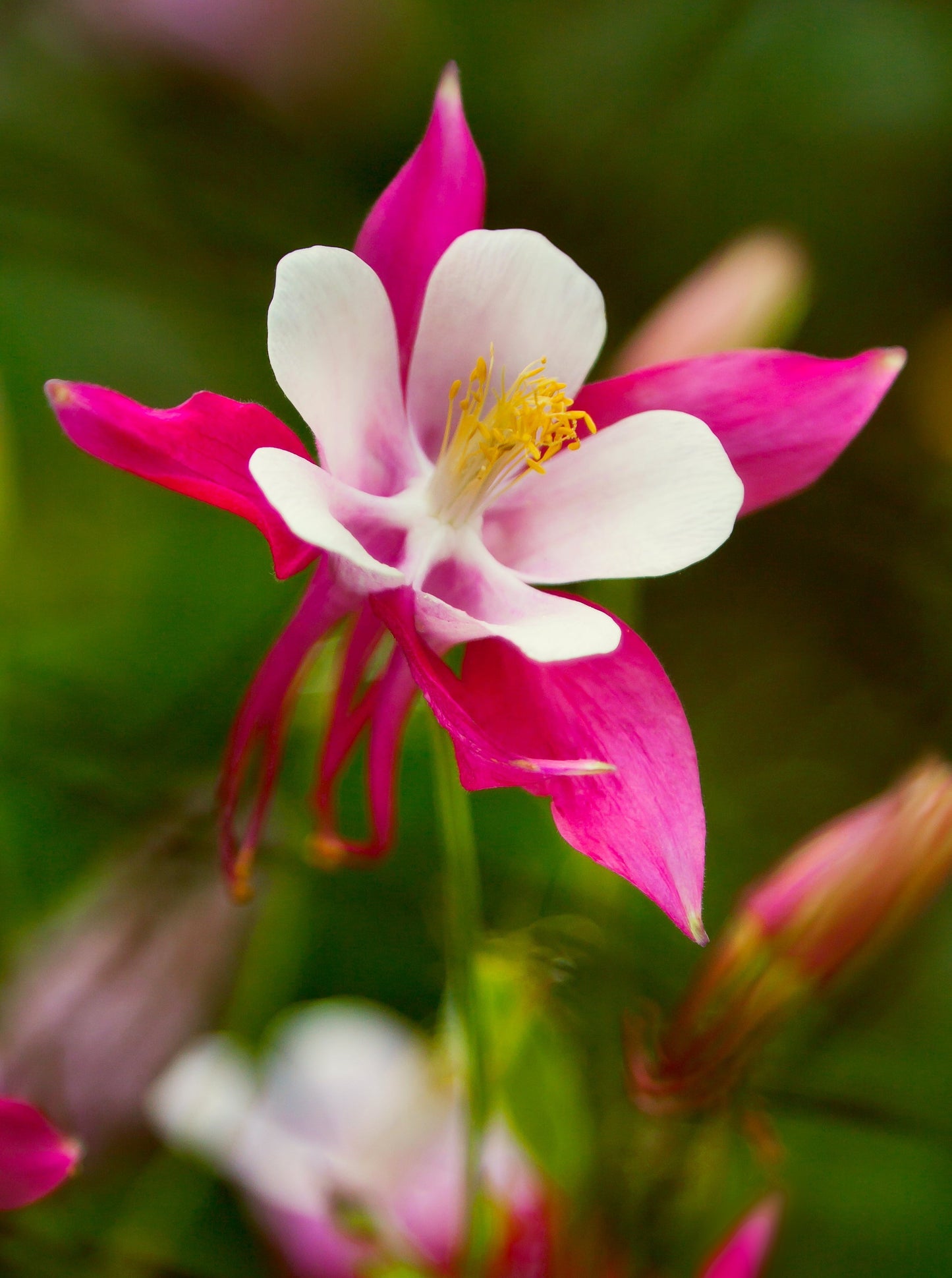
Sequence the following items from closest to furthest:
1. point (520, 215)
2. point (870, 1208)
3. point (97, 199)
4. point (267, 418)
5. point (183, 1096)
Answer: point (267, 418)
point (183, 1096)
point (870, 1208)
point (97, 199)
point (520, 215)

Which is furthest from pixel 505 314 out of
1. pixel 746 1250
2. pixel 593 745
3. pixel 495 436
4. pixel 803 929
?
pixel 746 1250

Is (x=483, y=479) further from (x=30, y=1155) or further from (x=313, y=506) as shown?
(x=30, y=1155)

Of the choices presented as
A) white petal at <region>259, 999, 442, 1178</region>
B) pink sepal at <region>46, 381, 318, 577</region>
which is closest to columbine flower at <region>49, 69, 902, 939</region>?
pink sepal at <region>46, 381, 318, 577</region>

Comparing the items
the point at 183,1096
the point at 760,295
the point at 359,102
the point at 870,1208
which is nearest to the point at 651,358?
the point at 760,295

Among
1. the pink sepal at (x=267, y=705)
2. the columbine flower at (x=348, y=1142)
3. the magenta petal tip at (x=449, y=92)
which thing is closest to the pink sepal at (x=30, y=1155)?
the pink sepal at (x=267, y=705)

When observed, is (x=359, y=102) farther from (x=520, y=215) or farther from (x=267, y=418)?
(x=267, y=418)

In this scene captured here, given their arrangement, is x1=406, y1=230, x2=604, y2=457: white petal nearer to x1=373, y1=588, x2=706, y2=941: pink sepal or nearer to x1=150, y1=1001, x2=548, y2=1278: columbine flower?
x1=373, y1=588, x2=706, y2=941: pink sepal
